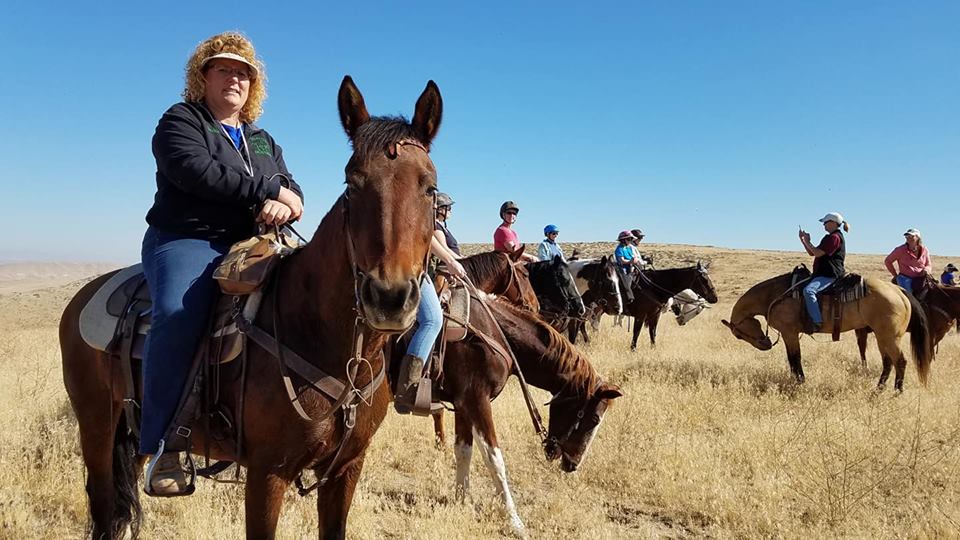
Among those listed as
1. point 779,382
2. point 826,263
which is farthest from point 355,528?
point 826,263

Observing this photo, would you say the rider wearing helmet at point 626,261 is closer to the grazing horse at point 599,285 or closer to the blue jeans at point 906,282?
the grazing horse at point 599,285

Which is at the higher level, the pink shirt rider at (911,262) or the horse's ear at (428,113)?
the horse's ear at (428,113)

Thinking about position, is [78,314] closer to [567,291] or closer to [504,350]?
[504,350]

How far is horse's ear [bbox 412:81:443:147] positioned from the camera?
8.00 ft

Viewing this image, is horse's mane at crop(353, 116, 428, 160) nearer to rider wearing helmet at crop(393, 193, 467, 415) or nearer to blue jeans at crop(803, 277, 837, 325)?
rider wearing helmet at crop(393, 193, 467, 415)

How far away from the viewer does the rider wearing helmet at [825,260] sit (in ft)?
33.9

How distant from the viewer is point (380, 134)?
2.21m

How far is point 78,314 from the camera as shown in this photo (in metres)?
3.51

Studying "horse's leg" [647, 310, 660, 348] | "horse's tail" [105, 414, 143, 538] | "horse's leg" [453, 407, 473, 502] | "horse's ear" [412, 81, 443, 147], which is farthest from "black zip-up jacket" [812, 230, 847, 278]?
"horse's tail" [105, 414, 143, 538]

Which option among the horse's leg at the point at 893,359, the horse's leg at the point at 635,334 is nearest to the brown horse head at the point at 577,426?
the horse's leg at the point at 893,359

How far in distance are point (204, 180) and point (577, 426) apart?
3882mm

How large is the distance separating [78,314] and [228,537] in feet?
6.14

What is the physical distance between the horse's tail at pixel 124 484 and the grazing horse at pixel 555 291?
8.05m

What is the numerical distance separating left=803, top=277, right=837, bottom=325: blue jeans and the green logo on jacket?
10347mm
